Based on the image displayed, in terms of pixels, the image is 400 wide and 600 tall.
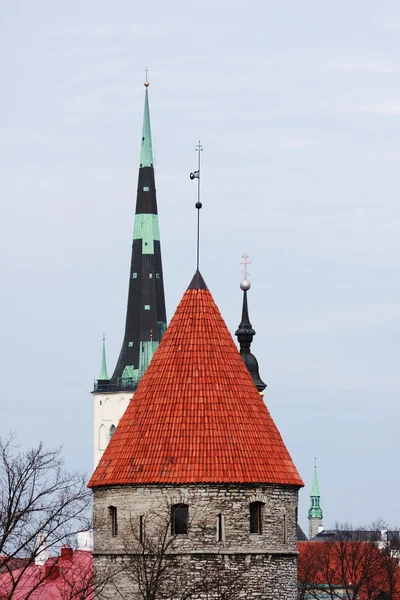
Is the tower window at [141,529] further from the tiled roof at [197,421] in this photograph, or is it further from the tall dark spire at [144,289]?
the tall dark spire at [144,289]

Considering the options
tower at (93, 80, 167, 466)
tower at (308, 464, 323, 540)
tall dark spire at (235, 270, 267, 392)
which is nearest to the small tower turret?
tower at (93, 80, 167, 466)

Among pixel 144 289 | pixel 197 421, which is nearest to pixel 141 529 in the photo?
pixel 197 421

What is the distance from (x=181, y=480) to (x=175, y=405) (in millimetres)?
2240

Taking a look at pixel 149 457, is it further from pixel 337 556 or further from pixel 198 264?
pixel 337 556

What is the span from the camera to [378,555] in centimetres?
8338

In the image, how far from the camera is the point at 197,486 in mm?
38938

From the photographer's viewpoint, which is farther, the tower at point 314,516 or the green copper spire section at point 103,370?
the tower at point 314,516

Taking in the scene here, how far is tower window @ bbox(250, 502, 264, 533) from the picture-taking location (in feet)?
129

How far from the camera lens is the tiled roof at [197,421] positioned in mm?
39375

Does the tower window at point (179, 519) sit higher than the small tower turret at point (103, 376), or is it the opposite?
the small tower turret at point (103, 376)

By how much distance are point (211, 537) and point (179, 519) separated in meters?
0.78

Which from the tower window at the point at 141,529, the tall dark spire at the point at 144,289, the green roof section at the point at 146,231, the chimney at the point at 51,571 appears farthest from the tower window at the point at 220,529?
the green roof section at the point at 146,231

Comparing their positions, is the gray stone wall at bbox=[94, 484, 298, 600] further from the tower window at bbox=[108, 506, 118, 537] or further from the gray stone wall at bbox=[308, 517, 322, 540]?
the gray stone wall at bbox=[308, 517, 322, 540]

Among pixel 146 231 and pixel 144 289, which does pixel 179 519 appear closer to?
pixel 144 289
